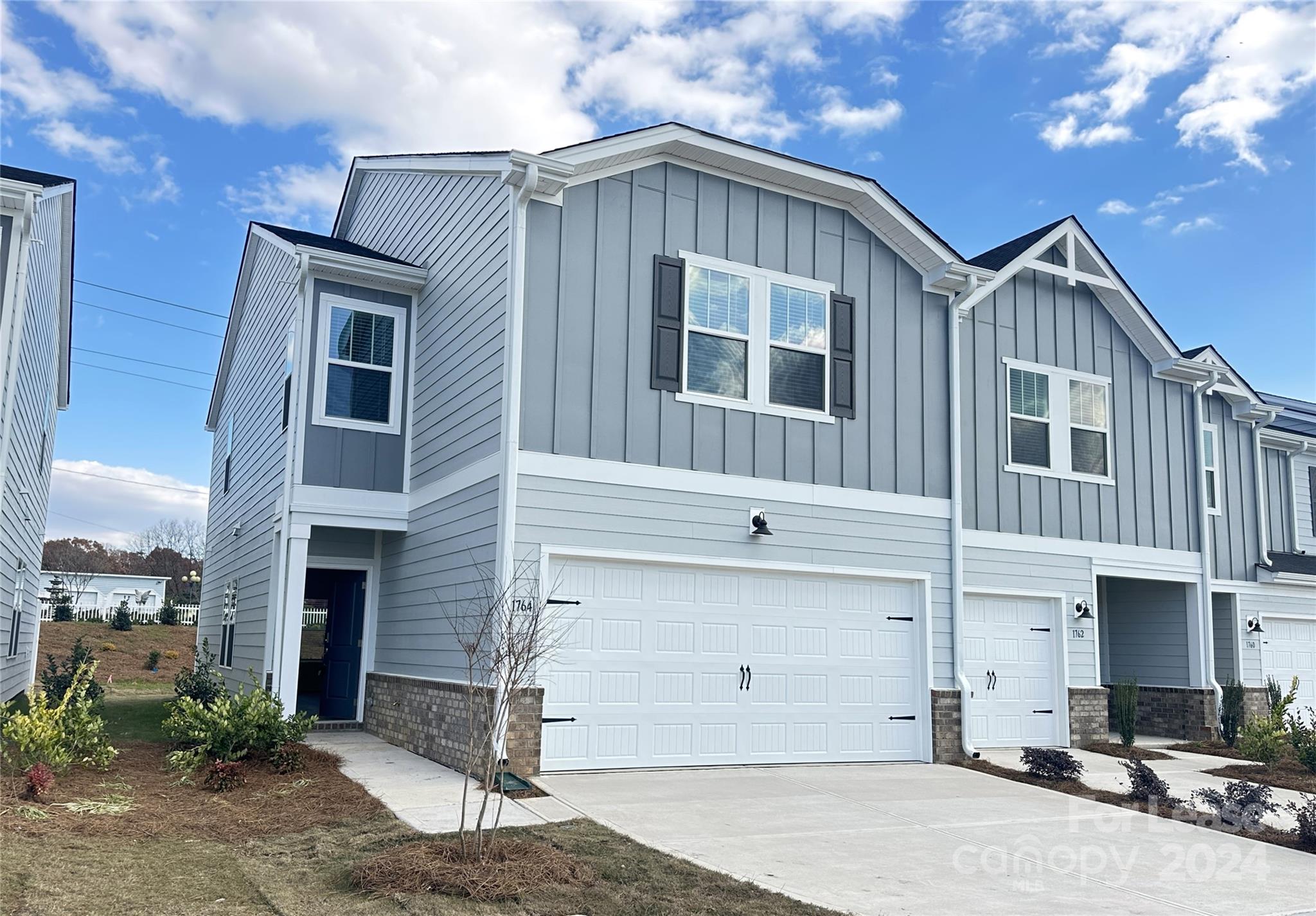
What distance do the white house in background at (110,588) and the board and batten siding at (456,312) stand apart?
98.4 feet

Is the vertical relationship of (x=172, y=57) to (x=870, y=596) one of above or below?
above

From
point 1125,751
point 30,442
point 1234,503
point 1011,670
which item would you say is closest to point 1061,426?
point 1011,670

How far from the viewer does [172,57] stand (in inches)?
526

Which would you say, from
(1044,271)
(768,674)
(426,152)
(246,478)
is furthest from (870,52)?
(246,478)

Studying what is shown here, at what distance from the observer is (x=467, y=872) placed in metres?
6.05

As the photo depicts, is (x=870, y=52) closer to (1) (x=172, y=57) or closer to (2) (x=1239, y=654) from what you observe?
(1) (x=172, y=57)

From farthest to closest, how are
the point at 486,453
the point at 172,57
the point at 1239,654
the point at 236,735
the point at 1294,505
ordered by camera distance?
the point at 1294,505 < the point at 1239,654 < the point at 172,57 < the point at 486,453 < the point at 236,735

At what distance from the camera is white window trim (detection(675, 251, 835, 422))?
37.6 feet

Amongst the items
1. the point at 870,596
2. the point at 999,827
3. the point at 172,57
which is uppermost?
the point at 172,57

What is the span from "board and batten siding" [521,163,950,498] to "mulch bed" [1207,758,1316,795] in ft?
15.0

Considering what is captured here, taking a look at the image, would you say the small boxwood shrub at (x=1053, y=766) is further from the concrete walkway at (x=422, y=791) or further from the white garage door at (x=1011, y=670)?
the concrete walkway at (x=422, y=791)

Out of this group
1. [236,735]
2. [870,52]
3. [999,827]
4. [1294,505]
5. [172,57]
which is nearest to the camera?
[999,827]

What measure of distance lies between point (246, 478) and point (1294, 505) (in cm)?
1860

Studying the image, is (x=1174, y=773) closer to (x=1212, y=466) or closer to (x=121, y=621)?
(x=1212, y=466)
